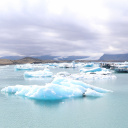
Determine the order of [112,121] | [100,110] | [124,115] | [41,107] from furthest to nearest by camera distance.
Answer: [41,107]
[100,110]
[124,115]
[112,121]

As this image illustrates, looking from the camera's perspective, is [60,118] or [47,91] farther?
[47,91]

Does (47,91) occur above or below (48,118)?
above

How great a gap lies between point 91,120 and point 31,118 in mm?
2709

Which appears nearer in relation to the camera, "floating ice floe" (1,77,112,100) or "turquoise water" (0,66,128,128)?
"turquoise water" (0,66,128,128)

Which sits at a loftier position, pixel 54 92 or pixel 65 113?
pixel 54 92

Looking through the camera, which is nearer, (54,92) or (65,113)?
(65,113)

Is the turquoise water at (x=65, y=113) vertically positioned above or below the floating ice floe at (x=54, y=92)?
below

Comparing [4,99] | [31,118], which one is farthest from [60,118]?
[4,99]

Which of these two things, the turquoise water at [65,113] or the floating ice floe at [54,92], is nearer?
the turquoise water at [65,113]

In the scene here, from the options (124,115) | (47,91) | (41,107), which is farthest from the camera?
(47,91)

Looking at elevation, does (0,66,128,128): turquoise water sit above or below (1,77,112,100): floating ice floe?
below

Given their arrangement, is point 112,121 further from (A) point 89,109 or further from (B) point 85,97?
(B) point 85,97

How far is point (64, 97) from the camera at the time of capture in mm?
12266

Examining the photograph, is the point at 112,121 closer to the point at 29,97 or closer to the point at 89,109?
the point at 89,109
